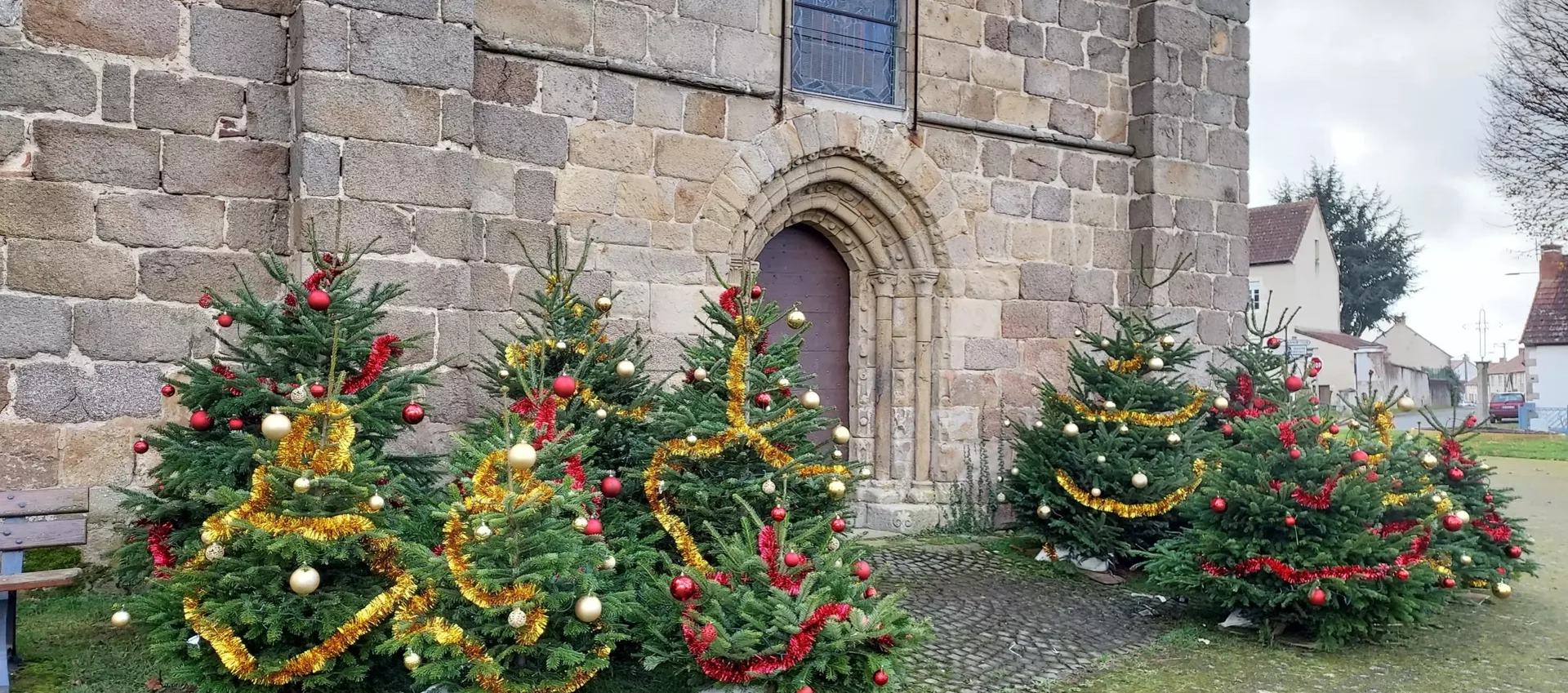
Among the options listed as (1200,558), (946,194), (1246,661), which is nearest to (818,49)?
(946,194)

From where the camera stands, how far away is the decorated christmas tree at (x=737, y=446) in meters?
4.37

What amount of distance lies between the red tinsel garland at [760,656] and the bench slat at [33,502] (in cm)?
276

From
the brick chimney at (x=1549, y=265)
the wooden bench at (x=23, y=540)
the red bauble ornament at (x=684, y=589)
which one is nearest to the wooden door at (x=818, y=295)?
the red bauble ornament at (x=684, y=589)

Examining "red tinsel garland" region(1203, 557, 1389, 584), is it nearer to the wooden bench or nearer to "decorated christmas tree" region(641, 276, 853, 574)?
"decorated christmas tree" region(641, 276, 853, 574)

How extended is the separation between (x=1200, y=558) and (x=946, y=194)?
3.63m

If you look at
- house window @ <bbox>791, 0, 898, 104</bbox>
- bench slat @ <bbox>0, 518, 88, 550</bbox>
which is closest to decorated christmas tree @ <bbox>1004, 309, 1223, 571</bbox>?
house window @ <bbox>791, 0, 898, 104</bbox>

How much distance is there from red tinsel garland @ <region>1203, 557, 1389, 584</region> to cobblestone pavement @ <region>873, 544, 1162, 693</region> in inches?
21.8

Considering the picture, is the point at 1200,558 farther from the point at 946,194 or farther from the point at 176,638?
the point at 176,638

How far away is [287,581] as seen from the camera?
145 inches

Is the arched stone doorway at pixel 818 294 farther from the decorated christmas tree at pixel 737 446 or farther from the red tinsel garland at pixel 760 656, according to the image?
the red tinsel garland at pixel 760 656

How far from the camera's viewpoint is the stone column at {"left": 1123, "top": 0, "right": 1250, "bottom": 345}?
866 centimetres

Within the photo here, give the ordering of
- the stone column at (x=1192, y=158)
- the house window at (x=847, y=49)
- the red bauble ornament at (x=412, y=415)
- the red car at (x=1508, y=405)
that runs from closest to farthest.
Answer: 1. the red bauble ornament at (x=412, y=415)
2. the house window at (x=847, y=49)
3. the stone column at (x=1192, y=158)
4. the red car at (x=1508, y=405)

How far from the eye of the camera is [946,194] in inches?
315

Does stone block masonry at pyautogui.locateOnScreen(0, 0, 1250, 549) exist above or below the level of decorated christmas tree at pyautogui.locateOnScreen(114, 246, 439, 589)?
above
